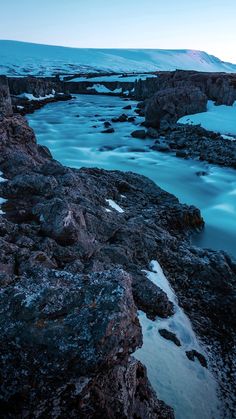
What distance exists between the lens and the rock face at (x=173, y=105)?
3400 centimetres

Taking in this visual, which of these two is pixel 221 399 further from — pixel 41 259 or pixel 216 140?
pixel 216 140

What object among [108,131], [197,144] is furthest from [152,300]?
[108,131]

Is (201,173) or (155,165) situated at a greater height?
(201,173)

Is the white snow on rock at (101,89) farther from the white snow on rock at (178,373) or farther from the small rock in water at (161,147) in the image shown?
the white snow on rock at (178,373)

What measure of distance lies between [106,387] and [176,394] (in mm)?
1980

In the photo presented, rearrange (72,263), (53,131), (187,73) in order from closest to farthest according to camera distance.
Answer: (72,263)
(53,131)
(187,73)

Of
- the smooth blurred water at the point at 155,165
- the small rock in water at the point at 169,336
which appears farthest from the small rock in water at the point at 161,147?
the small rock in water at the point at 169,336

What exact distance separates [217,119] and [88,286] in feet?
105

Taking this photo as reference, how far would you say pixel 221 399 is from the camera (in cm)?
518

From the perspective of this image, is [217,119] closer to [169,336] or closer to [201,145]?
[201,145]

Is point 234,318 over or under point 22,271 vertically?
under

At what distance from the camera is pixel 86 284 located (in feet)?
12.1

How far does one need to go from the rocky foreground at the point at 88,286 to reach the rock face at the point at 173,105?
21.3 metres

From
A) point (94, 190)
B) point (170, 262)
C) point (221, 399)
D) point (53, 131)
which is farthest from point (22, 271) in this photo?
point (53, 131)
